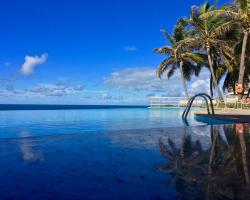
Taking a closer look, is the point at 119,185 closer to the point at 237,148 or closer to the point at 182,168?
the point at 182,168

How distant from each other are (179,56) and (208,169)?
29.8 m

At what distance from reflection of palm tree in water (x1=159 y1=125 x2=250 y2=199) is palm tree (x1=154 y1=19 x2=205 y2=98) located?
26930 mm

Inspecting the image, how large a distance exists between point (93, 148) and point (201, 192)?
277 cm

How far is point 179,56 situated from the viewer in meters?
32.7

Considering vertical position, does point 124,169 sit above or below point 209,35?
below

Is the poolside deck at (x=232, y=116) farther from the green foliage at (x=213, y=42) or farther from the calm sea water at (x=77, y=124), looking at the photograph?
the green foliage at (x=213, y=42)

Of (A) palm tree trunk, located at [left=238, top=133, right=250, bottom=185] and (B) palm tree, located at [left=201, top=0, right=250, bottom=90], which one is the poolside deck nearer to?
(B) palm tree, located at [left=201, top=0, right=250, bottom=90]

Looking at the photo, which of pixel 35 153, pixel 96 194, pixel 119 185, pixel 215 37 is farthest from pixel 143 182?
pixel 215 37

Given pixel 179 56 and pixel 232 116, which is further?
pixel 179 56

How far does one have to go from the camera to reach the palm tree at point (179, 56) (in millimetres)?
32062

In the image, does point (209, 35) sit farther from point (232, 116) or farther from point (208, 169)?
point (208, 169)

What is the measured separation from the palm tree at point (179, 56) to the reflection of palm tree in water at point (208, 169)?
1060 inches

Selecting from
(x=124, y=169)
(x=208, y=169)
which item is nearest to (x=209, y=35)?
(x=208, y=169)

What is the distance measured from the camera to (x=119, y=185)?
313 cm
